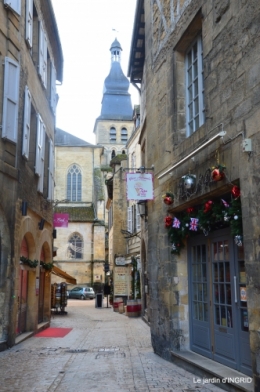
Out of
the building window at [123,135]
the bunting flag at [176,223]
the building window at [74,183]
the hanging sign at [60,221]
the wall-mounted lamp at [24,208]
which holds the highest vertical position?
the building window at [123,135]

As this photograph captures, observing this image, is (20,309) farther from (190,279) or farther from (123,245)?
(123,245)

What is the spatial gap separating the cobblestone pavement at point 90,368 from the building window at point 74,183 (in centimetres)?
3368

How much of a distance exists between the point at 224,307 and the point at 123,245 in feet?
65.8

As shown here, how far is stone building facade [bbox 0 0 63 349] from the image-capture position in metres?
9.63

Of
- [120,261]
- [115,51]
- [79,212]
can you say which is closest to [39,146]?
[120,261]

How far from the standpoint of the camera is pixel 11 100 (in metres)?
9.72

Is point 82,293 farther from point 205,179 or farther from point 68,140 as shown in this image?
point 205,179

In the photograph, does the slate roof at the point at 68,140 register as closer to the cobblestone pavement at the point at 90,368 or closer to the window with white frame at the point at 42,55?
the window with white frame at the point at 42,55

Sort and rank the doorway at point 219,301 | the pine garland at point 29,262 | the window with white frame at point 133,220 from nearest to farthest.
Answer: the doorway at point 219,301 < the pine garland at point 29,262 < the window with white frame at point 133,220

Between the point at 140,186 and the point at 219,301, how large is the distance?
10.8 ft

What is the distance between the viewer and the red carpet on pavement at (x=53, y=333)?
12310mm

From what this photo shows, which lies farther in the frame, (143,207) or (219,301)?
(143,207)

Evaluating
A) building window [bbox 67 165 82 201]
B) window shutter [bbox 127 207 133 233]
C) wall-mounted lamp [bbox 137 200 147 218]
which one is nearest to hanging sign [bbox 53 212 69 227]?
wall-mounted lamp [bbox 137 200 147 218]


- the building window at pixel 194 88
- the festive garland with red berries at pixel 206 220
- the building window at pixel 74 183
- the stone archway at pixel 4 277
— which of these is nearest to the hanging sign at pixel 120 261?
the stone archway at pixel 4 277
